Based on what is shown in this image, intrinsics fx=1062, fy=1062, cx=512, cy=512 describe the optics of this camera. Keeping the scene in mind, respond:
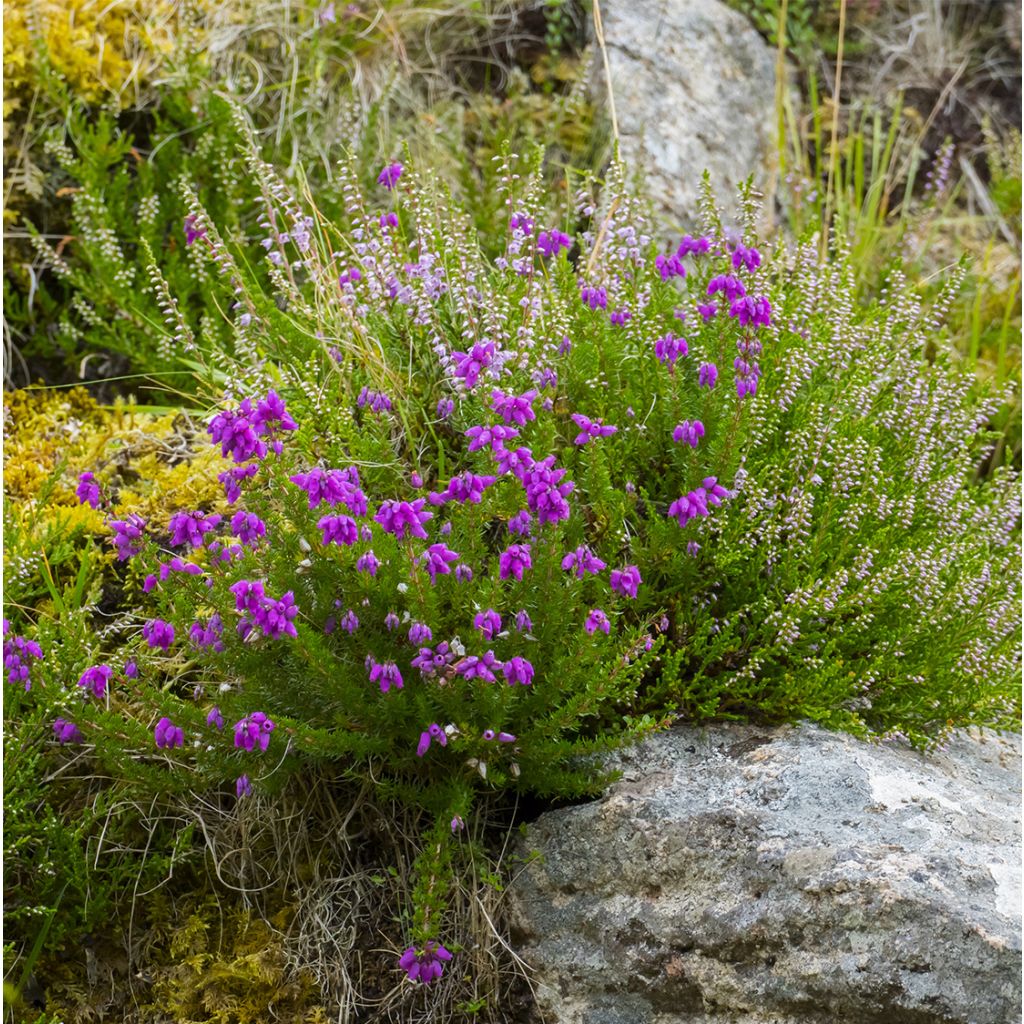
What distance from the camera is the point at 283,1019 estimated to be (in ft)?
7.88

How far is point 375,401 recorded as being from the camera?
2.63 metres

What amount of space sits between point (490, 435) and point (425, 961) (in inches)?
43.3

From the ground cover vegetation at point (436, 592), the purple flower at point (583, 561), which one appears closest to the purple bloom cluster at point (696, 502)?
the ground cover vegetation at point (436, 592)

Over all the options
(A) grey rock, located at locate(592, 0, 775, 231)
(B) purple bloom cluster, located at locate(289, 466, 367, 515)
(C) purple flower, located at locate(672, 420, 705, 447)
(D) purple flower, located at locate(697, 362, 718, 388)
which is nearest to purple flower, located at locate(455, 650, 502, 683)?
(B) purple bloom cluster, located at locate(289, 466, 367, 515)

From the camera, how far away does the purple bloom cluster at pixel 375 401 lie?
262 centimetres

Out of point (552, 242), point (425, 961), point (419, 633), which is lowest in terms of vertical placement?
point (425, 961)

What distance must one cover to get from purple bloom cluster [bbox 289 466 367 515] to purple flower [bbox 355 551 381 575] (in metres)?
0.09

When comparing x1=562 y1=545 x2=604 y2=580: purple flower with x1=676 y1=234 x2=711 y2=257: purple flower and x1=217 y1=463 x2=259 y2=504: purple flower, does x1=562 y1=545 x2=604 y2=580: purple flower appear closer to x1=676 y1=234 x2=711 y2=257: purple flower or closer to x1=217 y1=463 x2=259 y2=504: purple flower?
x1=217 y1=463 x2=259 y2=504: purple flower

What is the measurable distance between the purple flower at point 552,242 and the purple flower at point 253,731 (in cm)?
146

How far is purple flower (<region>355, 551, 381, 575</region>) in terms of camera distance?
209 cm

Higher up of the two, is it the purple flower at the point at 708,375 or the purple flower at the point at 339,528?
the purple flower at the point at 708,375

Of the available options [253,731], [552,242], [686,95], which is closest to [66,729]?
[253,731]

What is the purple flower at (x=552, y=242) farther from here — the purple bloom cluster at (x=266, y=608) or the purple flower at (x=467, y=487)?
the purple bloom cluster at (x=266, y=608)

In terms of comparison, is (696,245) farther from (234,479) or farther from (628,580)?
(234,479)
